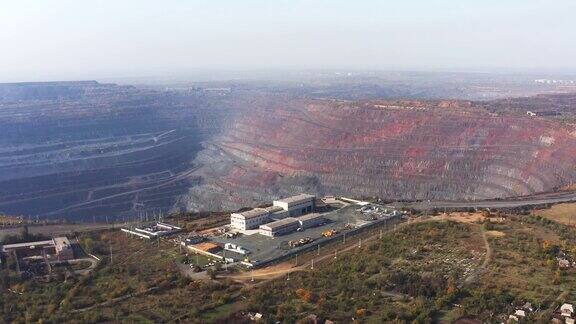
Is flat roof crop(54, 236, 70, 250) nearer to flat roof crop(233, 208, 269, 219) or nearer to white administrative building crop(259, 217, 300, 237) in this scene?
flat roof crop(233, 208, 269, 219)

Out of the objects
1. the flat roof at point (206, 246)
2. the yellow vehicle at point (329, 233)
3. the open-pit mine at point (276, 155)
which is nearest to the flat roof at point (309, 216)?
the yellow vehicle at point (329, 233)

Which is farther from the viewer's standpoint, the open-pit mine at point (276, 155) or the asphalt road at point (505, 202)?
the open-pit mine at point (276, 155)

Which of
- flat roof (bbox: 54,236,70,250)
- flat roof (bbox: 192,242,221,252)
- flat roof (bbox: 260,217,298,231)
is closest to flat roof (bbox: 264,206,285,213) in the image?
flat roof (bbox: 260,217,298,231)

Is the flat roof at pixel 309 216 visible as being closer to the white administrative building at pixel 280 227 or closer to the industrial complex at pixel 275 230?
the industrial complex at pixel 275 230

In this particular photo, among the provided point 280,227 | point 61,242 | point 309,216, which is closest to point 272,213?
point 309,216

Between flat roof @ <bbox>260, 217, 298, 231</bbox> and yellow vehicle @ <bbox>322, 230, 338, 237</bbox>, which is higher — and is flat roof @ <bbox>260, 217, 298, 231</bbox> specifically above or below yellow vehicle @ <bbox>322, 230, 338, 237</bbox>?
above

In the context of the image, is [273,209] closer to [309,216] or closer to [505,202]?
[309,216]

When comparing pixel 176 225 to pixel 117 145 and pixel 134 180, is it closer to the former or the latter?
pixel 134 180

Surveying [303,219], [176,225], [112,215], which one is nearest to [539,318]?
[303,219]

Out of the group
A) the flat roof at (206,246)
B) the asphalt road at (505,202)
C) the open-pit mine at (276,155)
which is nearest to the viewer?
the flat roof at (206,246)
